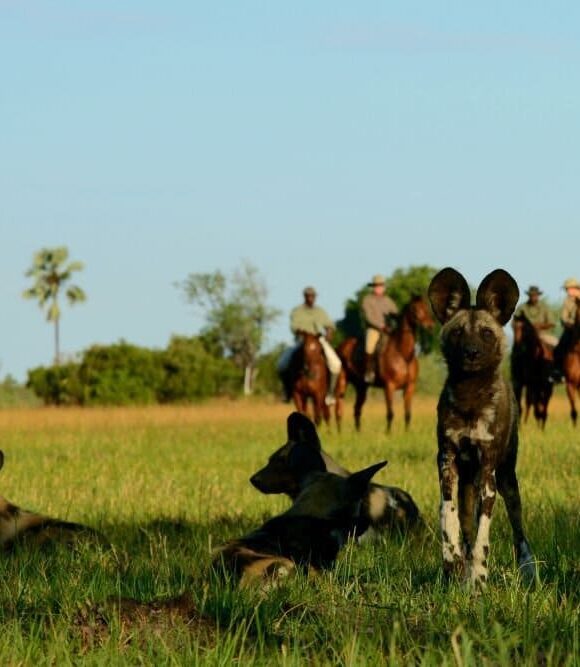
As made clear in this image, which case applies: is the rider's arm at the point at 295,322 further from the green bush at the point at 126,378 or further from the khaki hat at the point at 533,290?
the green bush at the point at 126,378

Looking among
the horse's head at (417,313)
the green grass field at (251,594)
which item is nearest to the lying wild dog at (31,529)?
the green grass field at (251,594)

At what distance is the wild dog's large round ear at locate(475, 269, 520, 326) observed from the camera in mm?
7277

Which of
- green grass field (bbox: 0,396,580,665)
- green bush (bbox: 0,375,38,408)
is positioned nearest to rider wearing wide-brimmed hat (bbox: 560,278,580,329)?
green grass field (bbox: 0,396,580,665)

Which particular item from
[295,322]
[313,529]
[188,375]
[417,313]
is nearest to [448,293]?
[313,529]

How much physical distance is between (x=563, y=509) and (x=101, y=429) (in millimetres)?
22759

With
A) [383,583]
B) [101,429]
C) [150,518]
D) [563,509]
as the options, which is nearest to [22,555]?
[383,583]

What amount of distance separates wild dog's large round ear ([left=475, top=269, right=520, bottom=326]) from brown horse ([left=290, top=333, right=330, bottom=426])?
22.5 m

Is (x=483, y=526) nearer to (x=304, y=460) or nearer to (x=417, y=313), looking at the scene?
(x=304, y=460)

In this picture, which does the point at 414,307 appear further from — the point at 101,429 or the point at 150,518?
the point at 150,518

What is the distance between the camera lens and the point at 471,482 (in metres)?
7.52

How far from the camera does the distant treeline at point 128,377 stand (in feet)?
221

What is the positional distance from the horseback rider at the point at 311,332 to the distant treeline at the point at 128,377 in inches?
1363

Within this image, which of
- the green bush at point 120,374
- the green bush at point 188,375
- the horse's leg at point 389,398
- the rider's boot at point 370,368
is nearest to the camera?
the horse's leg at point 389,398

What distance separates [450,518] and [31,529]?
2.95 m
